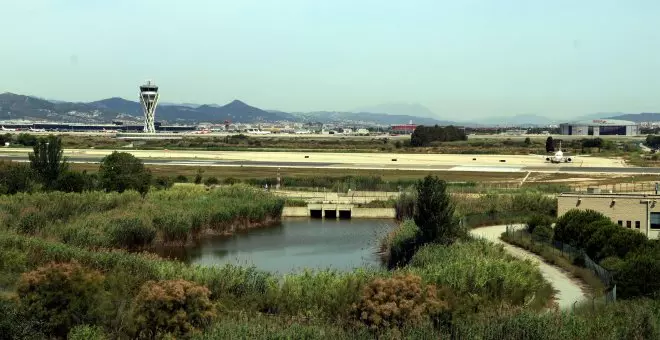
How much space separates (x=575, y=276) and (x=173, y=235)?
2122 cm

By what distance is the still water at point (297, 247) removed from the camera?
36219 millimetres

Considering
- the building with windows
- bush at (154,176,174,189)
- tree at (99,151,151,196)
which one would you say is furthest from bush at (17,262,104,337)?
bush at (154,176,174,189)

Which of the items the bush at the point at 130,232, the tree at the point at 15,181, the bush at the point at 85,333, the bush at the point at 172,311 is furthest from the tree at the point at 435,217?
the tree at the point at 15,181

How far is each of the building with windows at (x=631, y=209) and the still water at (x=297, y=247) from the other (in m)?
12.1

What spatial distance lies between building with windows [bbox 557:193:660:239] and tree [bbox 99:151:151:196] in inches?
1165

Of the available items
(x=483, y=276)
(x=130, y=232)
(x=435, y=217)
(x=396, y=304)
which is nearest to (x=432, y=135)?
(x=130, y=232)

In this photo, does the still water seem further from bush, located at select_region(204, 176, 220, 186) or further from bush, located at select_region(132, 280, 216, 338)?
bush, located at select_region(204, 176, 220, 186)

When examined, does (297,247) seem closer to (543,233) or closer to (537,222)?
(543,233)

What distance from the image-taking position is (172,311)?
62.0ft

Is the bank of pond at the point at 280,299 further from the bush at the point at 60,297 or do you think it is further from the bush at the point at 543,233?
the bush at the point at 543,233

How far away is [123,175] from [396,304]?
39038 millimetres

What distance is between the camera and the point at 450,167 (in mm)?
88688

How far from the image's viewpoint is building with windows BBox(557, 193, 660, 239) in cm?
3894

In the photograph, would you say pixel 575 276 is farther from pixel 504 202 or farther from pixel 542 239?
pixel 504 202
